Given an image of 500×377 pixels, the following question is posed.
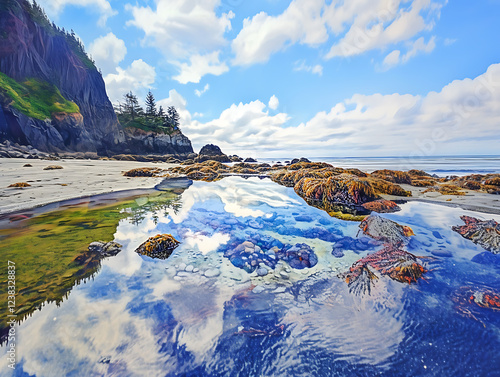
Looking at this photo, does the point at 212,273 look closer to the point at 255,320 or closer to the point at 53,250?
the point at 255,320

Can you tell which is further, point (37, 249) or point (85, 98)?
point (85, 98)

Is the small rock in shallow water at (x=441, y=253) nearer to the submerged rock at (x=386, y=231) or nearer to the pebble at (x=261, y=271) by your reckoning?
the submerged rock at (x=386, y=231)

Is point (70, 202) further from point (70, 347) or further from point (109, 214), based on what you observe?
point (70, 347)

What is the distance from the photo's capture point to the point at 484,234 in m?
3.46

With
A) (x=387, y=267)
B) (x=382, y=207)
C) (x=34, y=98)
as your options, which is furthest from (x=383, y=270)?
(x=34, y=98)

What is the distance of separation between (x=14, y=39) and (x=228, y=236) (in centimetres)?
5071

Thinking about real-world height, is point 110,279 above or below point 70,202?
below

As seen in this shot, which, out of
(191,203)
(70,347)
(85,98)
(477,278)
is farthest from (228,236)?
(85,98)

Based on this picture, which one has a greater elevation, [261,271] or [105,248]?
[105,248]

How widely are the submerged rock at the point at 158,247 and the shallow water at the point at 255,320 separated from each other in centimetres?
15

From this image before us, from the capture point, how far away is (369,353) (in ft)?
5.16

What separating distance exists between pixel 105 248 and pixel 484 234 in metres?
7.09

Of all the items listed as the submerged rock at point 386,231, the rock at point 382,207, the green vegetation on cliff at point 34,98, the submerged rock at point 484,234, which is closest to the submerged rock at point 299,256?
the submerged rock at point 386,231

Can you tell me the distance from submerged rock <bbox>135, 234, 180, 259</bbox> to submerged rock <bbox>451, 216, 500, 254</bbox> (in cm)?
566
